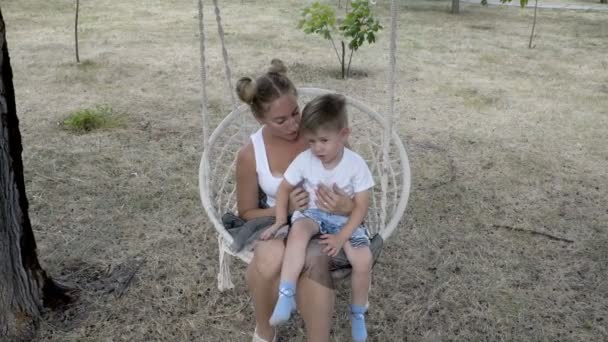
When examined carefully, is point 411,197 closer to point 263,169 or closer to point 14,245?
point 263,169

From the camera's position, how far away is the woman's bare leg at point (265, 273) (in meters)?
1.59

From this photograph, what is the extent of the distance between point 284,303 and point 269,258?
151 millimetres

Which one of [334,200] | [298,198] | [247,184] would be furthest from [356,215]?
[247,184]

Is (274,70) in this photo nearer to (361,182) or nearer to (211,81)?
(361,182)

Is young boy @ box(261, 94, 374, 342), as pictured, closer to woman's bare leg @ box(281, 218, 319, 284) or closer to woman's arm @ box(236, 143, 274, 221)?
woman's bare leg @ box(281, 218, 319, 284)

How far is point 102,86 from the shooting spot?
4.34 meters

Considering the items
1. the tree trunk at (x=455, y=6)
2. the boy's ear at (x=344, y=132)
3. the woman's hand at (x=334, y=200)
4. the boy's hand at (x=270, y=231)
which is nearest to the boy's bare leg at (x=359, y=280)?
the woman's hand at (x=334, y=200)

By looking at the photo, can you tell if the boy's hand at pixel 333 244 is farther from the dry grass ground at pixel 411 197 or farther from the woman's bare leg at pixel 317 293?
the dry grass ground at pixel 411 197

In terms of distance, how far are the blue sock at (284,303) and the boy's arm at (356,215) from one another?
209 millimetres

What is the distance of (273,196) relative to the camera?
1867 mm

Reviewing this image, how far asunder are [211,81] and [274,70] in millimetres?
2897

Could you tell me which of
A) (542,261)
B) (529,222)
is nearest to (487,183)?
(529,222)

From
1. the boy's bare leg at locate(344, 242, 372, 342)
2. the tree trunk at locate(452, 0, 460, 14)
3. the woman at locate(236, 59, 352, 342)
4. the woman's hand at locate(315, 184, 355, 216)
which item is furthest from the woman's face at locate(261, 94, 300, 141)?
the tree trunk at locate(452, 0, 460, 14)

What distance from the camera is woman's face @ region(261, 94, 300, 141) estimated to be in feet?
5.64
